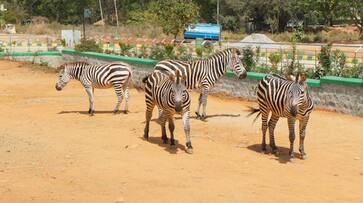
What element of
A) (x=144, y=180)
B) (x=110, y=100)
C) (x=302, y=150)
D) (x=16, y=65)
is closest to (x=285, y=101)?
(x=302, y=150)

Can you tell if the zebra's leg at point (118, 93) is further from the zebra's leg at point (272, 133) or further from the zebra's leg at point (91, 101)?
the zebra's leg at point (272, 133)

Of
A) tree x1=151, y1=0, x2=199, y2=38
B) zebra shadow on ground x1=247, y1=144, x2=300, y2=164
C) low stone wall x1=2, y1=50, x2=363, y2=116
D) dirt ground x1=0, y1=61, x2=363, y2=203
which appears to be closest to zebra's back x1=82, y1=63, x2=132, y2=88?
dirt ground x1=0, y1=61, x2=363, y2=203

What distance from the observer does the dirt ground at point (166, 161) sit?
8.77m

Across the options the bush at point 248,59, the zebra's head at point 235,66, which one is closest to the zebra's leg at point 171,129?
the zebra's head at point 235,66

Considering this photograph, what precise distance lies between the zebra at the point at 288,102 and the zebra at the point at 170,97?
1612mm

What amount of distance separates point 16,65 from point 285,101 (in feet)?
67.7

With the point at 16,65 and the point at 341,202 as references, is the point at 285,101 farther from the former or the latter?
the point at 16,65

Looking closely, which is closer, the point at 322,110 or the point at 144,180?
the point at 144,180

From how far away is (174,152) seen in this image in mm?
11688

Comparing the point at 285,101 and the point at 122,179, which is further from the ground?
the point at 285,101

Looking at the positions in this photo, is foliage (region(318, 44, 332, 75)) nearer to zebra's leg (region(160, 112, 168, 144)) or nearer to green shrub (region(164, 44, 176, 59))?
green shrub (region(164, 44, 176, 59))

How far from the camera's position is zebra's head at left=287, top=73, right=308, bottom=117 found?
10.8 meters

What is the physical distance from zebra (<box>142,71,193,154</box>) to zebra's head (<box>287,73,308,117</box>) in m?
2.00

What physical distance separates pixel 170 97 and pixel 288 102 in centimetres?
228
